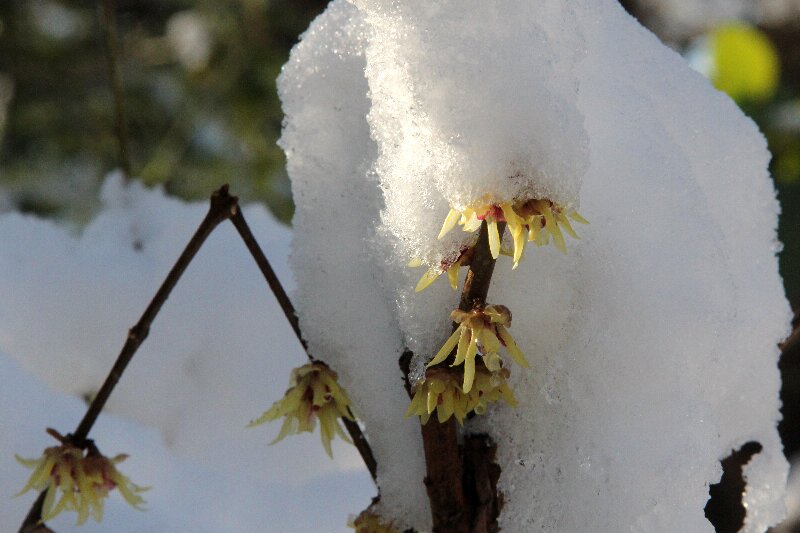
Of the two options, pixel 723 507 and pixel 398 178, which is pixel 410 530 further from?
pixel 723 507

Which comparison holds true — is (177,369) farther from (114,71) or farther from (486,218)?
(486,218)

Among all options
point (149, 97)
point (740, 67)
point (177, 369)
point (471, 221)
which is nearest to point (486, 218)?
point (471, 221)

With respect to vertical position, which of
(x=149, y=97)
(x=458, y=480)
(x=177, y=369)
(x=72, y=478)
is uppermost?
(x=149, y=97)

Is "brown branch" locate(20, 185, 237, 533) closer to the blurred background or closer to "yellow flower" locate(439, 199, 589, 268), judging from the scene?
"yellow flower" locate(439, 199, 589, 268)


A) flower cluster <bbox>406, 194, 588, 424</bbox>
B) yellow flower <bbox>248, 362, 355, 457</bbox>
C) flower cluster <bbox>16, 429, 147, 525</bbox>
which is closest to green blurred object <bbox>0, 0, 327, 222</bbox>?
flower cluster <bbox>16, 429, 147, 525</bbox>

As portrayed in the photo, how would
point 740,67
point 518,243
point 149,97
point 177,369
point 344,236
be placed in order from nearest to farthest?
1. point 518,243
2. point 344,236
3. point 177,369
4. point 740,67
5. point 149,97

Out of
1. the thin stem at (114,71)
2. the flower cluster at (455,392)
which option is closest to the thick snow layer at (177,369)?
the thin stem at (114,71)
